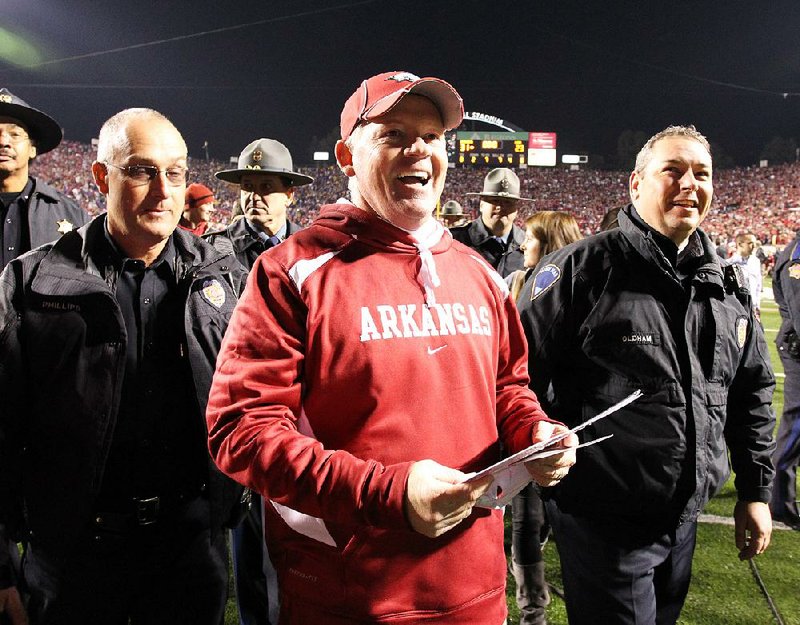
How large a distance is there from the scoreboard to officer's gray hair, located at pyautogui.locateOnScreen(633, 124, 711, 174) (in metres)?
53.5

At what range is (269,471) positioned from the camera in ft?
3.87

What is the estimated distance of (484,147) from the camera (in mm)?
54562

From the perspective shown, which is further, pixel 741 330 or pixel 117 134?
pixel 741 330

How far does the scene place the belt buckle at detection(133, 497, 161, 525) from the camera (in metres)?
1.85

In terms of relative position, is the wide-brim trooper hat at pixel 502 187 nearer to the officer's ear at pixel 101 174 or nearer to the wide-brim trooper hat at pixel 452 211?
the officer's ear at pixel 101 174

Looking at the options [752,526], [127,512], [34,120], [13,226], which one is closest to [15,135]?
[34,120]

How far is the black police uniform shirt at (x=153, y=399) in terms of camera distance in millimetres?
1872

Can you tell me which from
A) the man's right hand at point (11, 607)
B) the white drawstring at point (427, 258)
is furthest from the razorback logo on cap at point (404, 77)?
the man's right hand at point (11, 607)

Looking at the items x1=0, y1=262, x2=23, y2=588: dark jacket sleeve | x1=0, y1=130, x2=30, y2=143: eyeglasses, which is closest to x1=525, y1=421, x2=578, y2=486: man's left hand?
x1=0, y1=262, x2=23, y2=588: dark jacket sleeve

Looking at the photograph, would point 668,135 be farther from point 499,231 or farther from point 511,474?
point 499,231

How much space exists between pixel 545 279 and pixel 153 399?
147 cm

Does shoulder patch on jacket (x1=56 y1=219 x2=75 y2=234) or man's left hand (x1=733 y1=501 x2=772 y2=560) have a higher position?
shoulder patch on jacket (x1=56 y1=219 x2=75 y2=234)

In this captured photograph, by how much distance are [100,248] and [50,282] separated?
208 millimetres

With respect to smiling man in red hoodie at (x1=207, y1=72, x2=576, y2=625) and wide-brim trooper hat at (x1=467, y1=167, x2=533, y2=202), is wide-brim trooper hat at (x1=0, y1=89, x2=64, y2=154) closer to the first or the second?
smiling man in red hoodie at (x1=207, y1=72, x2=576, y2=625)
